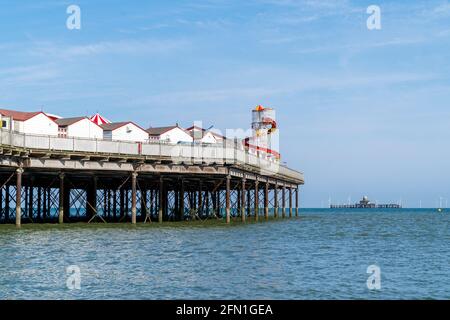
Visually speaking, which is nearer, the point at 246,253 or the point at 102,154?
the point at 246,253

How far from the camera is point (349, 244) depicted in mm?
40406

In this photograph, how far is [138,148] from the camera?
51125 millimetres

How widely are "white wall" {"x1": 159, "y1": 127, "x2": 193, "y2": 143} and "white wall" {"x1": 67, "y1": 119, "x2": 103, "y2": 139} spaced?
840 centimetres

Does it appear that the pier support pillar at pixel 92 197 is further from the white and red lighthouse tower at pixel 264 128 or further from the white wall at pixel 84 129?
the white and red lighthouse tower at pixel 264 128

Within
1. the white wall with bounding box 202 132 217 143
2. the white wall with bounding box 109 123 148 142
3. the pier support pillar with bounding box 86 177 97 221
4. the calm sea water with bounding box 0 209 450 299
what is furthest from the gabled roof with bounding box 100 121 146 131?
the calm sea water with bounding box 0 209 450 299

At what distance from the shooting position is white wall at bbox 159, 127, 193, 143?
65.7 m

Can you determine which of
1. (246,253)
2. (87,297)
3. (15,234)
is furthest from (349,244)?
Answer: (87,297)

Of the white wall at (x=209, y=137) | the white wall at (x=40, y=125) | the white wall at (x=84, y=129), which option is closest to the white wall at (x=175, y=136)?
the white wall at (x=209, y=137)

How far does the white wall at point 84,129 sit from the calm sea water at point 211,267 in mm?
17570

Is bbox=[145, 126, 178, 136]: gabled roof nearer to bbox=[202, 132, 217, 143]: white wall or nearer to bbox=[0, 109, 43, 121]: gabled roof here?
bbox=[202, 132, 217, 143]: white wall

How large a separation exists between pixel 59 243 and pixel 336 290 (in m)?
18.8

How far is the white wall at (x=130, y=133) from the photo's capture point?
60562 mm
